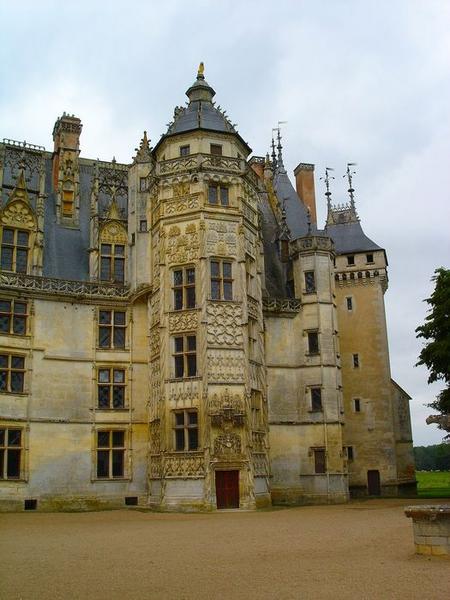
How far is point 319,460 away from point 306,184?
Answer: 1888cm

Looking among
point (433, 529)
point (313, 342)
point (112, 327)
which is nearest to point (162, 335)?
point (112, 327)

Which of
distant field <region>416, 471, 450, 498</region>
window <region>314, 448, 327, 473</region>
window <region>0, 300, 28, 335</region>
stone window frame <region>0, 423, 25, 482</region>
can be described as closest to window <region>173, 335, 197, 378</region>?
window <region>0, 300, 28, 335</region>

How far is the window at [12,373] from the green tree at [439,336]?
1882 centimetres

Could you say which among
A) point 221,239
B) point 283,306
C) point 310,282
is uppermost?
point 221,239

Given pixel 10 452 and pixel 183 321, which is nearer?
pixel 10 452

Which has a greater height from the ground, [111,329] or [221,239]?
[221,239]

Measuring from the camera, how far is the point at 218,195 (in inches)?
1262

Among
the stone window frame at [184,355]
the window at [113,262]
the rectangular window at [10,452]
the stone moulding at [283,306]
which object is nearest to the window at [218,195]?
the window at [113,262]

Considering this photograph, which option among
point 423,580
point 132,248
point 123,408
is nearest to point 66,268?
point 132,248

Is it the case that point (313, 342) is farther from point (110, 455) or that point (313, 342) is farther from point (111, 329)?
point (110, 455)

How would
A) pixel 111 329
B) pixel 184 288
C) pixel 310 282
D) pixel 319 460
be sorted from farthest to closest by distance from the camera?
1. pixel 310 282
2. pixel 319 460
3. pixel 111 329
4. pixel 184 288

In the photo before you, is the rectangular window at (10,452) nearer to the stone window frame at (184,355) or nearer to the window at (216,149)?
the stone window frame at (184,355)

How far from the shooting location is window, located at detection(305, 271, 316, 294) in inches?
1438

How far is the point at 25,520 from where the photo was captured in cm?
2425
